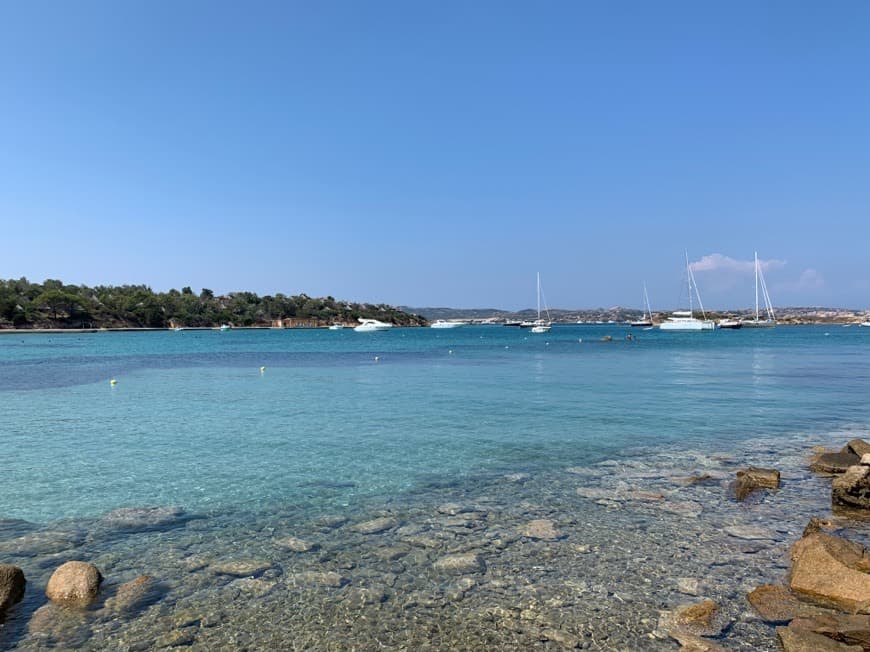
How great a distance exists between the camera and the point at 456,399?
3161 cm

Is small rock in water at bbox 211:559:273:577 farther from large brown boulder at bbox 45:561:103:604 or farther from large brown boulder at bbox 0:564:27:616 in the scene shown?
large brown boulder at bbox 0:564:27:616

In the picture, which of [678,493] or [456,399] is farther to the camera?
[456,399]

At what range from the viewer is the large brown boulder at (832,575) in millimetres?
7711

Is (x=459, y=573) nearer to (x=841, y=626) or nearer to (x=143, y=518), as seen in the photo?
(x=841, y=626)

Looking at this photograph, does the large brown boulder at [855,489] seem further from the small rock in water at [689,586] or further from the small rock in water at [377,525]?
the small rock in water at [377,525]

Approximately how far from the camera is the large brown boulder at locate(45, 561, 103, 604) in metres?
8.04

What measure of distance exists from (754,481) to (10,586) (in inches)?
590

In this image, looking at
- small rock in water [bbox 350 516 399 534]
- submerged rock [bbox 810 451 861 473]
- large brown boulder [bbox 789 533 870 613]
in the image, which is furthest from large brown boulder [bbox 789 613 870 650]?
submerged rock [bbox 810 451 861 473]

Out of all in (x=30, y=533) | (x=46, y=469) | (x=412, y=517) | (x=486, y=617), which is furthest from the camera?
(x=46, y=469)

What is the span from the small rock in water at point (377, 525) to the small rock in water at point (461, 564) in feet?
6.19

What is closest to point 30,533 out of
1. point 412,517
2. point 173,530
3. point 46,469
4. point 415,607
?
point 173,530

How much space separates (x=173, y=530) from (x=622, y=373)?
4094cm

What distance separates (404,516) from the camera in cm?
1185

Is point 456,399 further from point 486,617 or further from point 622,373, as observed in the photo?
point 486,617
